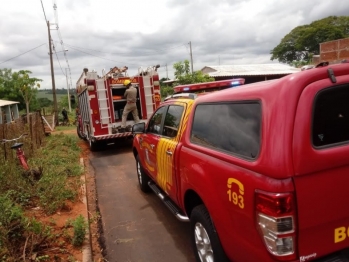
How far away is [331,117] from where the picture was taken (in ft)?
6.42

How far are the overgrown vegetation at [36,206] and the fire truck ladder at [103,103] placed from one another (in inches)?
77.1

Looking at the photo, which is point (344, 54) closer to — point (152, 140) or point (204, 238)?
point (152, 140)

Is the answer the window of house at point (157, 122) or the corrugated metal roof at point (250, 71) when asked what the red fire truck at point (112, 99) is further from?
the corrugated metal roof at point (250, 71)

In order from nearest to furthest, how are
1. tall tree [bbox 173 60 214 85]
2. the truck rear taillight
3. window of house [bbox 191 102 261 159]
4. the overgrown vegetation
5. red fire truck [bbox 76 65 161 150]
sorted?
the truck rear taillight → window of house [bbox 191 102 261 159] → the overgrown vegetation → red fire truck [bbox 76 65 161 150] → tall tree [bbox 173 60 214 85]

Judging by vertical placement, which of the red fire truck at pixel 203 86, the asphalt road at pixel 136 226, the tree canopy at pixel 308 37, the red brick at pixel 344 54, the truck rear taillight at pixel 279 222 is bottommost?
the asphalt road at pixel 136 226

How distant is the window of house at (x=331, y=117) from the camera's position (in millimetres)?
1906

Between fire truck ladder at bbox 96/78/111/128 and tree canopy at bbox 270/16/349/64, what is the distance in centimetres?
3726

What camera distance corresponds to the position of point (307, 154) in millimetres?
1823

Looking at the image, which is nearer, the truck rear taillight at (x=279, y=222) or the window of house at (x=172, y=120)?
the truck rear taillight at (x=279, y=222)

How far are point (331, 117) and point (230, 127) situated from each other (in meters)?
0.76

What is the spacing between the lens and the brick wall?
8039 mm

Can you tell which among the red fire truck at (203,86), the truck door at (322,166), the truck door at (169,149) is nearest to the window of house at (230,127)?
the truck door at (322,166)

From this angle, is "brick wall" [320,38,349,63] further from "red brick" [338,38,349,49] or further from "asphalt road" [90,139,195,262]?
"asphalt road" [90,139,195,262]

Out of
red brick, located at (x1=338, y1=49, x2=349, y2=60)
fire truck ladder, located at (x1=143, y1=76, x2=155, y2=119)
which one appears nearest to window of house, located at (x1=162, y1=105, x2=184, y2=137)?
red brick, located at (x1=338, y1=49, x2=349, y2=60)
